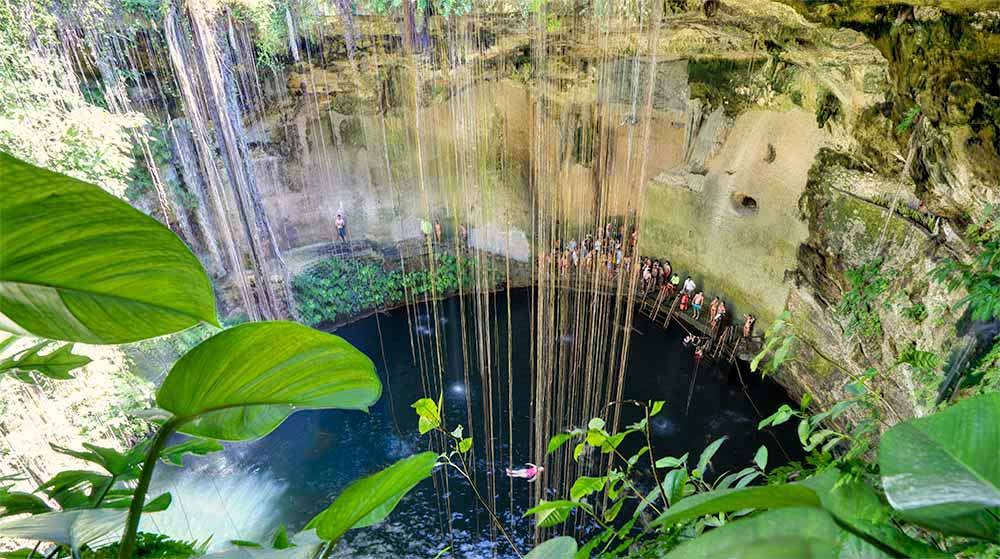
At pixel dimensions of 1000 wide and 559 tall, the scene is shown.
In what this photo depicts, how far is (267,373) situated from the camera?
10.5 inches

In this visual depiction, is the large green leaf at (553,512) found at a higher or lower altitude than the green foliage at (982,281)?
higher

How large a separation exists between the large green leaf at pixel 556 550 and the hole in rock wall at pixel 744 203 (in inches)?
202

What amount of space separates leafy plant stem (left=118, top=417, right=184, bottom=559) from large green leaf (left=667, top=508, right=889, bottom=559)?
0.76 ft

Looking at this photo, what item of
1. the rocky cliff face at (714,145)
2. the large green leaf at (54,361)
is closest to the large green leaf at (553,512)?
the large green leaf at (54,361)

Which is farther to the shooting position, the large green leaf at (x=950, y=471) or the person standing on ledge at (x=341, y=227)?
the person standing on ledge at (x=341, y=227)

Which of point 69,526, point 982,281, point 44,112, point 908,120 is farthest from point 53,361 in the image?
point 908,120

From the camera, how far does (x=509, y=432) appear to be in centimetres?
408

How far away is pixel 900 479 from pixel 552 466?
12.5 ft

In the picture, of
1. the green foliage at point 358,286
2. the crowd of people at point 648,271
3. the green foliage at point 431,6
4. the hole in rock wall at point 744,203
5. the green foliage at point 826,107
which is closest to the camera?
the green foliage at point 826,107

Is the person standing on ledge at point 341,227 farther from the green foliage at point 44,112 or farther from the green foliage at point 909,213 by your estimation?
the green foliage at point 909,213

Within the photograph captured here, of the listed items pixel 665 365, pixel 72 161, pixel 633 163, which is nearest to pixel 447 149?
pixel 633 163

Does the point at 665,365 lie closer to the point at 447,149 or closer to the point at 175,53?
the point at 447,149

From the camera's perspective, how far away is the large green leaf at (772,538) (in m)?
0.15

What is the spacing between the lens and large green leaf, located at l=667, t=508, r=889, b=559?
0.15 m
